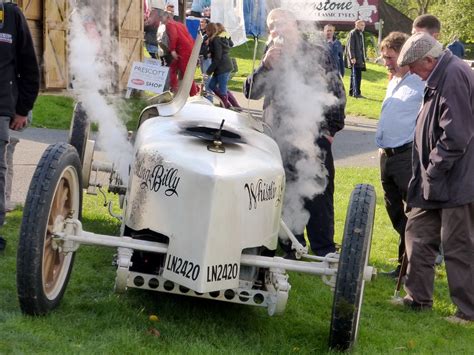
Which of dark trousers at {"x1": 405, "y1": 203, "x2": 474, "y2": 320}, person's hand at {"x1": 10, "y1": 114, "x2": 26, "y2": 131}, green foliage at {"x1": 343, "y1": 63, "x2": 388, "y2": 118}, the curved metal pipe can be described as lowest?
green foliage at {"x1": 343, "y1": 63, "x2": 388, "y2": 118}

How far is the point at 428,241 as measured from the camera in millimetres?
5945

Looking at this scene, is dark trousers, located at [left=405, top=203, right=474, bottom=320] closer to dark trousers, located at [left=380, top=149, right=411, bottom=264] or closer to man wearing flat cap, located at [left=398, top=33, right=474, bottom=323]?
man wearing flat cap, located at [left=398, top=33, right=474, bottom=323]

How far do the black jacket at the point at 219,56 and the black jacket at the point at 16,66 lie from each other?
979cm

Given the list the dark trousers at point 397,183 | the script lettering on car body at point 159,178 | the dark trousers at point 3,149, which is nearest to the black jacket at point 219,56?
the dark trousers at point 397,183

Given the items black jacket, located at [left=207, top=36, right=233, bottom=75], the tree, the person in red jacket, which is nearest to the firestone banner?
the tree

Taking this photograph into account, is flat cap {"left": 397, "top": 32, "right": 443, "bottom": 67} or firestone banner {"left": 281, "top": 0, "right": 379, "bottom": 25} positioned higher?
flat cap {"left": 397, "top": 32, "right": 443, "bottom": 67}

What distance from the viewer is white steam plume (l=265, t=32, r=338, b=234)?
6871 mm

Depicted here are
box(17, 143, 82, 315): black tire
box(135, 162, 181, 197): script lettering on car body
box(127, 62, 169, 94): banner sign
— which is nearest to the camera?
box(17, 143, 82, 315): black tire

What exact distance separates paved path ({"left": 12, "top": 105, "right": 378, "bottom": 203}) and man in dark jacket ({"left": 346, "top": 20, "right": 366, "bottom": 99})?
12.4ft

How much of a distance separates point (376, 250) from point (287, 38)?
89.4 inches

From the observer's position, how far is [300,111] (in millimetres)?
6941

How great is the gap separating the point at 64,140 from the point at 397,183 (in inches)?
262

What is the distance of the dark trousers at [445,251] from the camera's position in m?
5.69

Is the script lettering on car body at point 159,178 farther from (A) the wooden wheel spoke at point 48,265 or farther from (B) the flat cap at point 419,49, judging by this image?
(B) the flat cap at point 419,49
